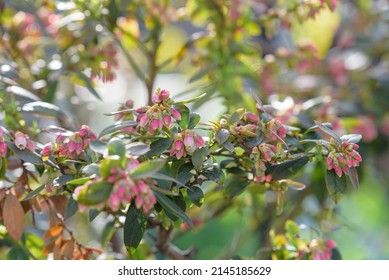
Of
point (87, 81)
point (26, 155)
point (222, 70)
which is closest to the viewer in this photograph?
point (26, 155)

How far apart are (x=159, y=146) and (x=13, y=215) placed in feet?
0.99

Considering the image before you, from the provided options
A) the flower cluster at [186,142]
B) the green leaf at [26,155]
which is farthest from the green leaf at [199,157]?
the green leaf at [26,155]

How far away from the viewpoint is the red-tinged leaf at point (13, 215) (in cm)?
104

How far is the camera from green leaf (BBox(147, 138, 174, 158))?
2.93ft

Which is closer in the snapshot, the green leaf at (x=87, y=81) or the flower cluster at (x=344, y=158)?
the flower cluster at (x=344, y=158)

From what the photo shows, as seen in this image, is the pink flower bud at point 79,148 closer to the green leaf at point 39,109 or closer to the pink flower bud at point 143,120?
the pink flower bud at point 143,120

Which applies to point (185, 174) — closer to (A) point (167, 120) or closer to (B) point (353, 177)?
(A) point (167, 120)

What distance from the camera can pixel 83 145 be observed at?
944 millimetres

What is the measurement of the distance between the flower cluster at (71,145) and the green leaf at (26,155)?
Answer: 0.01 metres

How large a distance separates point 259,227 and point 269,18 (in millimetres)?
607

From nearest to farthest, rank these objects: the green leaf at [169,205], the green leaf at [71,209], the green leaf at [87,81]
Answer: the green leaf at [169,205] → the green leaf at [71,209] → the green leaf at [87,81]

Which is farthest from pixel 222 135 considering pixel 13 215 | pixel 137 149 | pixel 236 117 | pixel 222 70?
pixel 222 70

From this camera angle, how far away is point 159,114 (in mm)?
897
